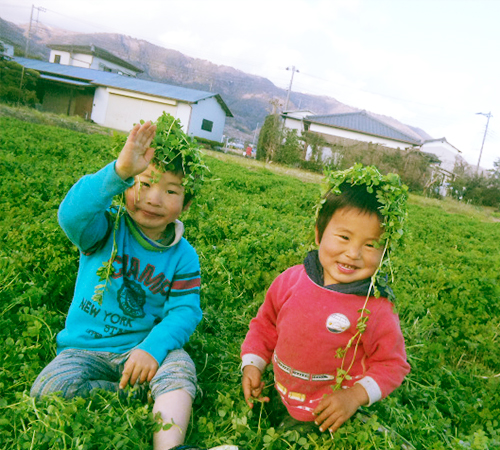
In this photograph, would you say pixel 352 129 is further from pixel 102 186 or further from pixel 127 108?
pixel 102 186

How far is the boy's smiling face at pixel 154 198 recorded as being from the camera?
8.18 feet

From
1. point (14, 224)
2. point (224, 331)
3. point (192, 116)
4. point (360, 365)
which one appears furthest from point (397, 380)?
point (192, 116)

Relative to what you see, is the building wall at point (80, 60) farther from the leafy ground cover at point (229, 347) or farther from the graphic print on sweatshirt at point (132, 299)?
the graphic print on sweatshirt at point (132, 299)

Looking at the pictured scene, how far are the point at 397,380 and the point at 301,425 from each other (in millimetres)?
559

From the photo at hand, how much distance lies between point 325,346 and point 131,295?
1177mm

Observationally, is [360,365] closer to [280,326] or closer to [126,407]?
[280,326]

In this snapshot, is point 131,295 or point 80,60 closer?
point 131,295

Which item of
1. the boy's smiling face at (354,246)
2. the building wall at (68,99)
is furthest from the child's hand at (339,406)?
the building wall at (68,99)

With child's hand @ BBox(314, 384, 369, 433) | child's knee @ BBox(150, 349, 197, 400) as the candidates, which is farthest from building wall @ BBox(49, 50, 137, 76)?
child's hand @ BBox(314, 384, 369, 433)

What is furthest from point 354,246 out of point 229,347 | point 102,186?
point 229,347

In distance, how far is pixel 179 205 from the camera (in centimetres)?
260

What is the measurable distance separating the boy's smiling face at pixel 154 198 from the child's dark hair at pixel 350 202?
2.81ft

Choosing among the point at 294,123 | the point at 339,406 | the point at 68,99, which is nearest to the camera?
the point at 339,406

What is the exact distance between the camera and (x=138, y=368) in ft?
7.63
